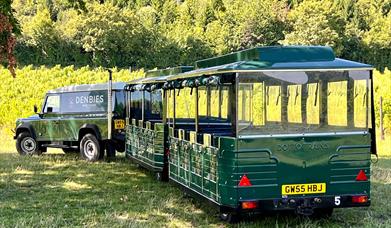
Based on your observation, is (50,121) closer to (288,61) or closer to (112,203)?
(112,203)

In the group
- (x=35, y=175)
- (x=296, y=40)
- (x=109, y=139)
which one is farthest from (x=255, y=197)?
(x=296, y=40)

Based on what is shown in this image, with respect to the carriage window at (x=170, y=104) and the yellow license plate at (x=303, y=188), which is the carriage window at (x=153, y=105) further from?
the yellow license plate at (x=303, y=188)

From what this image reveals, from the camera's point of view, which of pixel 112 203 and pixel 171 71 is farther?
pixel 171 71

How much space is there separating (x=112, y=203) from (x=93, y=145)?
5851 mm

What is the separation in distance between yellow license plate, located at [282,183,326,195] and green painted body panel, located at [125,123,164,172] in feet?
12.9

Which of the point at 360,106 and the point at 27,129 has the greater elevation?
the point at 360,106

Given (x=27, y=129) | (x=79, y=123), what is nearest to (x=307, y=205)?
(x=79, y=123)

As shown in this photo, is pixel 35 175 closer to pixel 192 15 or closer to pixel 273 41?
pixel 273 41

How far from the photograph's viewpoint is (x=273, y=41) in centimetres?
6719

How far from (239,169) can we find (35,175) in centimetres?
697

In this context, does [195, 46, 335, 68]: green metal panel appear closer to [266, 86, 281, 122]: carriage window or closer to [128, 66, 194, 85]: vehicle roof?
[266, 86, 281, 122]: carriage window

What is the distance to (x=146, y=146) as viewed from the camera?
11.5 meters

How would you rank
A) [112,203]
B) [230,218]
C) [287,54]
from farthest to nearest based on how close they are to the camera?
[112,203]
[230,218]
[287,54]

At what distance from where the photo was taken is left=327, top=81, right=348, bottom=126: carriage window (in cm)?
710
